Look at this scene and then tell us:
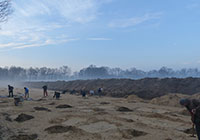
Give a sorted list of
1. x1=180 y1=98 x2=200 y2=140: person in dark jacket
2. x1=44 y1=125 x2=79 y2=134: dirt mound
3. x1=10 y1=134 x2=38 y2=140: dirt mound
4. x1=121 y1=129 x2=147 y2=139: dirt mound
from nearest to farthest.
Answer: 1. x1=180 y1=98 x2=200 y2=140: person in dark jacket
2. x1=10 y1=134 x2=38 y2=140: dirt mound
3. x1=121 y1=129 x2=147 y2=139: dirt mound
4. x1=44 y1=125 x2=79 y2=134: dirt mound

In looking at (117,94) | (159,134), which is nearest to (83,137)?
(159,134)

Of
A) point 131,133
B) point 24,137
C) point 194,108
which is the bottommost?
point 131,133

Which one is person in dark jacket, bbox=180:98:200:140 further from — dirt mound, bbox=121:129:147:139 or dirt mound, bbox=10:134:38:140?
dirt mound, bbox=10:134:38:140

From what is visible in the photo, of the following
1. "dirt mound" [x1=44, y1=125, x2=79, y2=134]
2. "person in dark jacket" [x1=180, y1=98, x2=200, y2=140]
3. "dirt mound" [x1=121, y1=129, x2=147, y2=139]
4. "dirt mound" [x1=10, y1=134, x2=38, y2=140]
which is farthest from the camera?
"dirt mound" [x1=44, y1=125, x2=79, y2=134]

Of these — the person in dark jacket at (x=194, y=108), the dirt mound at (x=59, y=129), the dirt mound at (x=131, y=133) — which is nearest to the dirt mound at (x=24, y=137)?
the dirt mound at (x=59, y=129)

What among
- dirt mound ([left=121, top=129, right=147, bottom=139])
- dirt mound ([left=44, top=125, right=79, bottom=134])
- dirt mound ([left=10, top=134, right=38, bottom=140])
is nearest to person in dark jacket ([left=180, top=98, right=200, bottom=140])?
dirt mound ([left=121, top=129, right=147, bottom=139])

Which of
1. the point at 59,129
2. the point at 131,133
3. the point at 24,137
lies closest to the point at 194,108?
the point at 131,133

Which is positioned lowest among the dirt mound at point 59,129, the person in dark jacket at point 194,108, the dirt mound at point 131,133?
the dirt mound at point 131,133

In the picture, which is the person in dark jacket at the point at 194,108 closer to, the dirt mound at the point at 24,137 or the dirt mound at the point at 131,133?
the dirt mound at the point at 131,133

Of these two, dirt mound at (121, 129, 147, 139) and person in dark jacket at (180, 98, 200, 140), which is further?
dirt mound at (121, 129, 147, 139)

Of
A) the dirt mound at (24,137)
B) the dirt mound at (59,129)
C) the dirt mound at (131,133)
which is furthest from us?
the dirt mound at (59,129)

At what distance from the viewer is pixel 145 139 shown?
7.20 m

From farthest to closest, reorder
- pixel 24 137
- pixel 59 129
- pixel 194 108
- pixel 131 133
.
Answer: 1. pixel 59 129
2. pixel 131 133
3. pixel 24 137
4. pixel 194 108

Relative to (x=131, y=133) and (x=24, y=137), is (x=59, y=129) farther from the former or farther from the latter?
(x=131, y=133)
